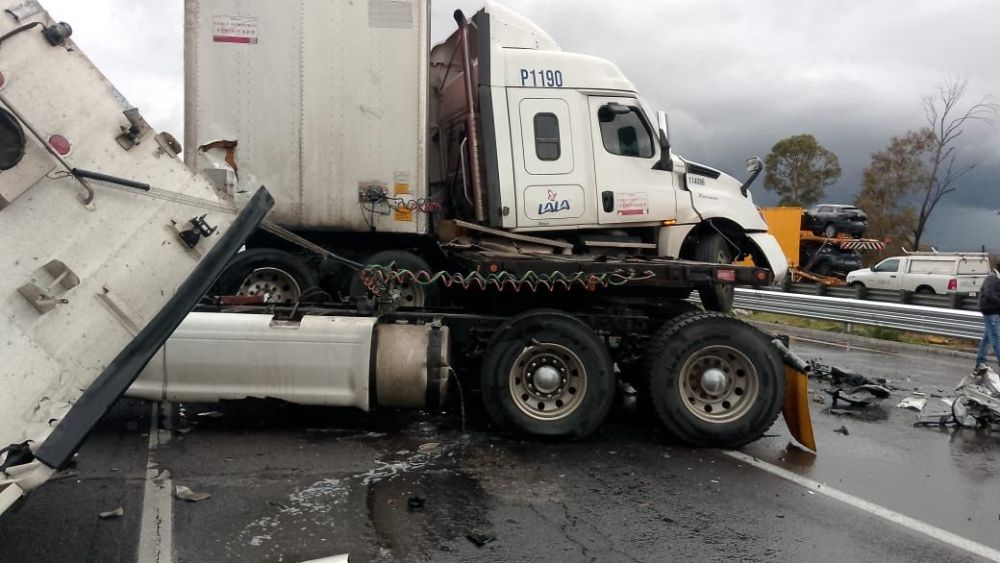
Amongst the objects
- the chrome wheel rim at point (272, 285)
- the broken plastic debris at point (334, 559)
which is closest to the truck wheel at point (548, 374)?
the chrome wheel rim at point (272, 285)

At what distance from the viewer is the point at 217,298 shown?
6238 mm

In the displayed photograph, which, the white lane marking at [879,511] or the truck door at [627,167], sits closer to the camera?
the white lane marking at [879,511]

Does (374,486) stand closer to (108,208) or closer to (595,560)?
(595,560)

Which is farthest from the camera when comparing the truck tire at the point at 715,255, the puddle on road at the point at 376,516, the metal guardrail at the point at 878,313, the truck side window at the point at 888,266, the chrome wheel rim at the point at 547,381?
the truck side window at the point at 888,266

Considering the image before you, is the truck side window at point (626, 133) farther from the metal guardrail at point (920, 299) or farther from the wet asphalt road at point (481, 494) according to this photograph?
the metal guardrail at point (920, 299)

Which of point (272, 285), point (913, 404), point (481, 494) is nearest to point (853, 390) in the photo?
point (913, 404)

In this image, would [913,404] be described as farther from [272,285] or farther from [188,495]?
[188,495]

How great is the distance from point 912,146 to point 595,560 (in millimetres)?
46966

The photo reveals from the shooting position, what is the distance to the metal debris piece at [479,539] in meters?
4.14

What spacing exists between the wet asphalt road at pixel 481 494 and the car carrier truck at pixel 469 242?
442 millimetres

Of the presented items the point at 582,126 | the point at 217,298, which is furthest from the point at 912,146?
the point at 217,298

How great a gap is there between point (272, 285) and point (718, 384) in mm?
4309

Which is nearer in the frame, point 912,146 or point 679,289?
point 679,289

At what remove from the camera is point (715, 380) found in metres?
6.10
